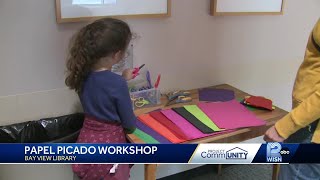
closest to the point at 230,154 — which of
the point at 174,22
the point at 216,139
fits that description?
the point at 216,139

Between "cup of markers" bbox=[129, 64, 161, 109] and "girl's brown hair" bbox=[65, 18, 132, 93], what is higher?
"girl's brown hair" bbox=[65, 18, 132, 93]

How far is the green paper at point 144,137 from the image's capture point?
1.39 m

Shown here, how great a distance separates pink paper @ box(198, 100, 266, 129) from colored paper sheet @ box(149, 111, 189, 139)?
185 millimetres

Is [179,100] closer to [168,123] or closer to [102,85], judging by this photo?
[168,123]

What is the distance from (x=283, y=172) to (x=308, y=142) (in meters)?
0.17

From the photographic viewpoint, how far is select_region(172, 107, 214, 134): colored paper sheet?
57.8 inches

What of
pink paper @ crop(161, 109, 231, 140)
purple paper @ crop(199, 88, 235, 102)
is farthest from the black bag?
purple paper @ crop(199, 88, 235, 102)

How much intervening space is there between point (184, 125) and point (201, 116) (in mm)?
122

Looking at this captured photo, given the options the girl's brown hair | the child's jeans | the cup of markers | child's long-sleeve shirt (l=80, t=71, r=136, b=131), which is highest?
the girl's brown hair

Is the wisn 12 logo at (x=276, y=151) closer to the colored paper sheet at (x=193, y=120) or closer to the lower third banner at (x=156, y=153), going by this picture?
the lower third banner at (x=156, y=153)

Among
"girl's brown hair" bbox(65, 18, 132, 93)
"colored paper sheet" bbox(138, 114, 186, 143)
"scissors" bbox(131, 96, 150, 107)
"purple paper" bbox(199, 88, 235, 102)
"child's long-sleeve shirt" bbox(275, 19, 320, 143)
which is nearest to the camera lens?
"child's long-sleeve shirt" bbox(275, 19, 320, 143)

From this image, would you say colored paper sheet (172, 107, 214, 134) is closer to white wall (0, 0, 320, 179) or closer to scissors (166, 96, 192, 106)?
scissors (166, 96, 192, 106)

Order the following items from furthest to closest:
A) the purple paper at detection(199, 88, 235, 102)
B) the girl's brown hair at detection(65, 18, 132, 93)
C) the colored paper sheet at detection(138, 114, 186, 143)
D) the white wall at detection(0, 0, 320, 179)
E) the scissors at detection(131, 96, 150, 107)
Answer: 1. the purple paper at detection(199, 88, 235, 102)
2. the scissors at detection(131, 96, 150, 107)
3. the white wall at detection(0, 0, 320, 179)
4. the colored paper sheet at detection(138, 114, 186, 143)
5. the girl's brown hair at detection(65, 18, 132, 93)

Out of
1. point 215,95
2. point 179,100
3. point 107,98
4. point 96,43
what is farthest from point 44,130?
point 215,95
